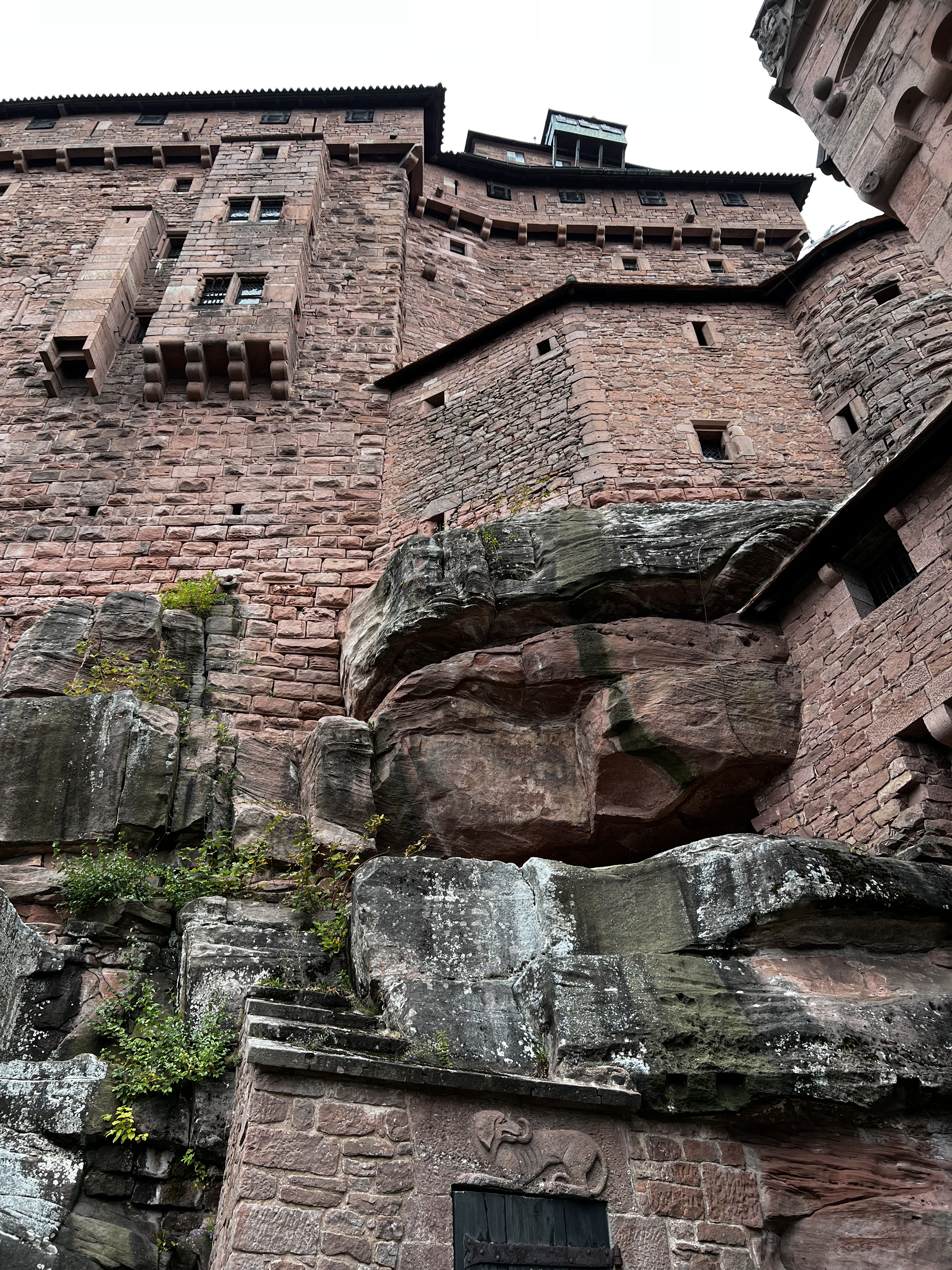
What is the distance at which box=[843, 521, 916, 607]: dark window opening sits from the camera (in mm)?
7777

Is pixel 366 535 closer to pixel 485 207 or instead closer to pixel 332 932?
pixel 332 932

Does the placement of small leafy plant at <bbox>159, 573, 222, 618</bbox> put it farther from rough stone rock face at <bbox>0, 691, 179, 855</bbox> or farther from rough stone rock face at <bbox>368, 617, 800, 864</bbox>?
rough stone rock face at <bbox>368, 617, 800, 864</bbox>

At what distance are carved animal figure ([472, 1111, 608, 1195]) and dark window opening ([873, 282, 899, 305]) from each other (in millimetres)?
11427

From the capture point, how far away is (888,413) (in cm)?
1110

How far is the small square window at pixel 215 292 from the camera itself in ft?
48.0

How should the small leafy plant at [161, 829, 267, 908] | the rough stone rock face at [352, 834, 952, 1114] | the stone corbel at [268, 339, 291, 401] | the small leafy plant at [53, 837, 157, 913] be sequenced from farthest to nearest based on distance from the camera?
the stone corbel at [268, 339, 291, 401] → the small leafy plant at [161, 829, 267, 908] → the small leafy plant at [53, 837, 157, 913] → the rough stone rock face at [352, 834, 952, 1114]

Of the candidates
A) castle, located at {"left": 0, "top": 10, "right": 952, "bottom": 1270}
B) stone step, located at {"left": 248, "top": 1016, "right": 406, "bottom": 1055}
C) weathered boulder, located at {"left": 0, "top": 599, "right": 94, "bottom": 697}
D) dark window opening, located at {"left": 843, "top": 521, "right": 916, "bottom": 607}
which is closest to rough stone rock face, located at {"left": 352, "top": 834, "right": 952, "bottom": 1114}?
castle, located at {"left": 0, "top": 10, "right": 952, "bottom": 1270}

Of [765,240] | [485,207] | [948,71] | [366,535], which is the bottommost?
[948,71]

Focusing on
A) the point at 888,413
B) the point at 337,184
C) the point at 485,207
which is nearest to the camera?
the point at 888,413

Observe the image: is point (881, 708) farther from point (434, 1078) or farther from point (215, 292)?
point (215, 292)

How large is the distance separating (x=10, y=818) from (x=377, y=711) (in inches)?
122

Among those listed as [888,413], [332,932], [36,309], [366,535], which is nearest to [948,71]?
[888,413]

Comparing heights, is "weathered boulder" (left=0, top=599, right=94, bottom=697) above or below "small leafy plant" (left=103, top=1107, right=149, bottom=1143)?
above

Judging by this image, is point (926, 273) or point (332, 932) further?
point (926, 273)
